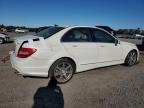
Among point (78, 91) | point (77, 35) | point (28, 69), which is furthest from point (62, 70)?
point (77, 35)

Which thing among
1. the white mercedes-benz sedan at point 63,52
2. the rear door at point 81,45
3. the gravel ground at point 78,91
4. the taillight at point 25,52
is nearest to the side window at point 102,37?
the white mercedes-benz sedan at point 63,52

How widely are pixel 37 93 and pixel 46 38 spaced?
1.47m

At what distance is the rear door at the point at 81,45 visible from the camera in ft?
17.0

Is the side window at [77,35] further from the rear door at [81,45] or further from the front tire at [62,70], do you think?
the front tire at [62,70]

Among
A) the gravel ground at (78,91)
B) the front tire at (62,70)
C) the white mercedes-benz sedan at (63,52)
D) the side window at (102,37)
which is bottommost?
the gravel ground at (78,91)

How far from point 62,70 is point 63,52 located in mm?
537

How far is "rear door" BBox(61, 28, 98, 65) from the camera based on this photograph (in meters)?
5.19

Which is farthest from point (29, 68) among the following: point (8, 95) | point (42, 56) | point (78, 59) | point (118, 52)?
point (118, 52)

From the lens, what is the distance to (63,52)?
5.02 m

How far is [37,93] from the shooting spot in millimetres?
4457

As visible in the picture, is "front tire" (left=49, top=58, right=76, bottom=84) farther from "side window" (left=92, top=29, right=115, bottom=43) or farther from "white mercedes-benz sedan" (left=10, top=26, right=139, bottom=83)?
"side window" (left=92, top=29, right=115, bottom=43)

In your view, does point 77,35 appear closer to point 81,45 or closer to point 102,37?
point 81,45

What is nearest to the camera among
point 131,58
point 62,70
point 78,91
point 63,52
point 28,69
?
point 78,91

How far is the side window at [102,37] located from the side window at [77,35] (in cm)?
26
